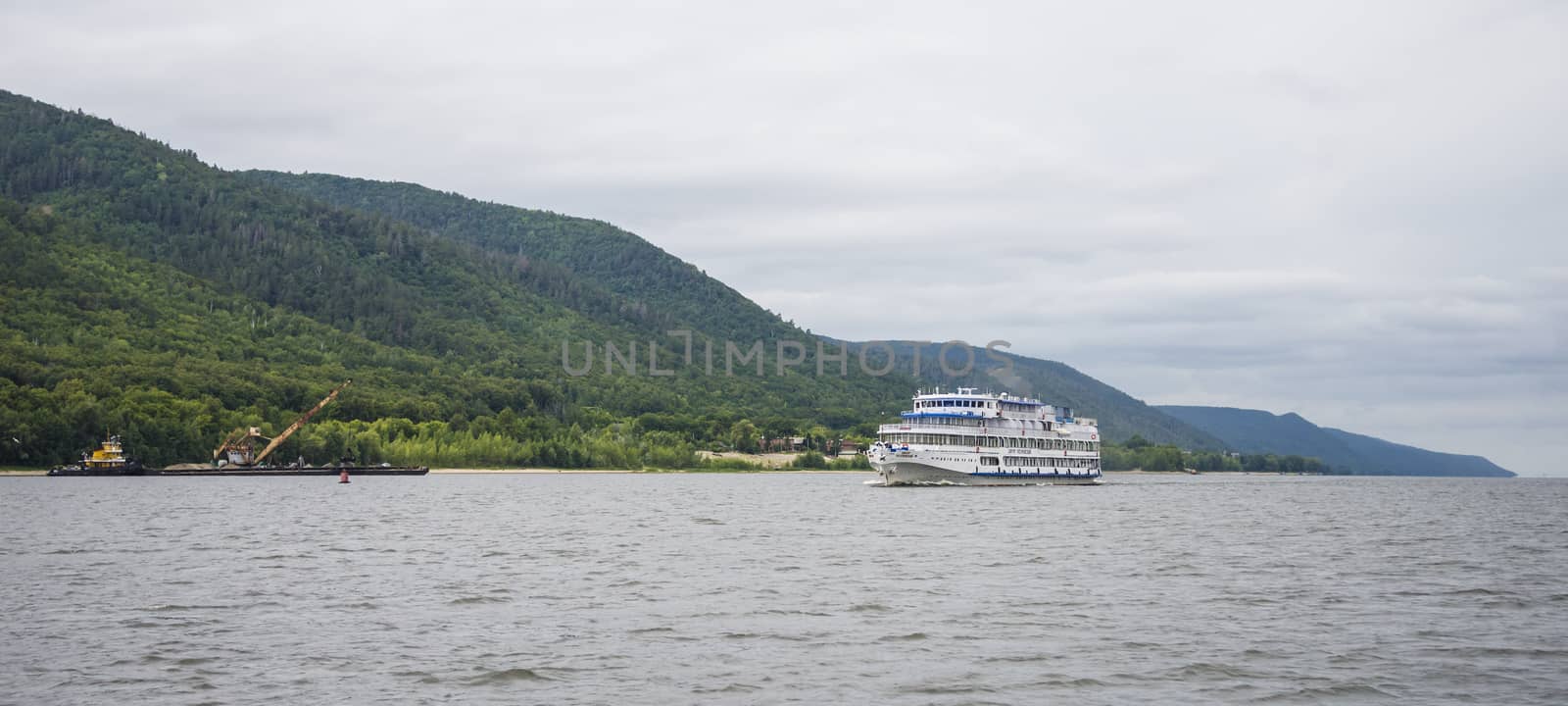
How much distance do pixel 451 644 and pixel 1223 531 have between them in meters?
64.3

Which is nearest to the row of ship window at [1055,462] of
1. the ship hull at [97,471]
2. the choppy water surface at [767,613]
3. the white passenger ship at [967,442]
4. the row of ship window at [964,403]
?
the white passenger ship at [967,442]

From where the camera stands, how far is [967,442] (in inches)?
6334

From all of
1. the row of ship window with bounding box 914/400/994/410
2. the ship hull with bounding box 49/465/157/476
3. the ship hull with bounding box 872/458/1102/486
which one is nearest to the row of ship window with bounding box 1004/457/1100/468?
the ship hull with bounding box 872/458/1102/486

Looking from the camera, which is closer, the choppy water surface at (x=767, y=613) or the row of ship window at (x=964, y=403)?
the choppy water surface at (x=767, y=613)

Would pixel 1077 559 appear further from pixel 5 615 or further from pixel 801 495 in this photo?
pixel 801 495

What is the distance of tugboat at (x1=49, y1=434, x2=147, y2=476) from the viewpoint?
171 m

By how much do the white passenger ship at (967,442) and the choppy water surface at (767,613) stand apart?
64.6 m

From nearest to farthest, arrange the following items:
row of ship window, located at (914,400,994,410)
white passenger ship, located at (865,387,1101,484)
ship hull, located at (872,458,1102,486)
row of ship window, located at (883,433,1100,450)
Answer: white passenger ship, located at (865,387,1101,484)
row of ship window, located at (883,433,1100,450)
ship hull, located at (872,458,1102,486)
row of ship window, located at (914,400,994,410)

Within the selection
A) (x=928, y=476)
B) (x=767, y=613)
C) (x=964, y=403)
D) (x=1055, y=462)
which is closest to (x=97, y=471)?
(x=928, y=476)

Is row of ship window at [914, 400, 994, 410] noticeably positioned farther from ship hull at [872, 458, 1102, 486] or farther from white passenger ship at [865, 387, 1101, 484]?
ship hull at [872, 458, 1102, 486]

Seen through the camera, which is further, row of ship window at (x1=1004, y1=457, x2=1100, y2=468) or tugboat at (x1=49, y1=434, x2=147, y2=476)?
tugboat at (x1=49, y1=434, x2=147, y2=476)

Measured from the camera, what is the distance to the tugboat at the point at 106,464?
17088 cm

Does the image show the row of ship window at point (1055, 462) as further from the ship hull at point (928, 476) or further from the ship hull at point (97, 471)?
the ship hull at point (97, 471)

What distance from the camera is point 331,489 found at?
156 meters
